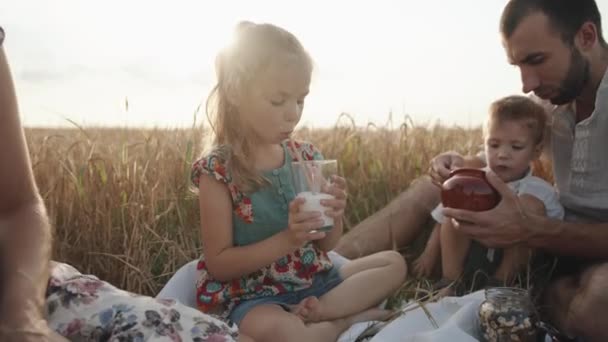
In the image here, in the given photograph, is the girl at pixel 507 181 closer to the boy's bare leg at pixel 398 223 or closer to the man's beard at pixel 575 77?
the man's beard at pixel 575 77

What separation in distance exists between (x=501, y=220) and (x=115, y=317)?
5.75ft

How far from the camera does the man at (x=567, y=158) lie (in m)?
3.15

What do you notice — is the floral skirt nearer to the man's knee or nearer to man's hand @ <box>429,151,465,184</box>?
the man's knee

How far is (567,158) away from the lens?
3553 millimetres

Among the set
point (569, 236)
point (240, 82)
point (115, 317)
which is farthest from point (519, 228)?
point (115, 317)

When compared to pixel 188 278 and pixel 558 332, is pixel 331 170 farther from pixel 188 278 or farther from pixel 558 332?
pixel 558 332

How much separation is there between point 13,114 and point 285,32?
1.11 m

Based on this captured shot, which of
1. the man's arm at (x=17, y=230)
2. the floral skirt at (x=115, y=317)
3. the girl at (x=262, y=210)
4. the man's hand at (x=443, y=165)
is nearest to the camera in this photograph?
the man's arm at (x=17, y=230)

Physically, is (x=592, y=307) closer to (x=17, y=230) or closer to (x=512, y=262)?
(x=512, y=262)

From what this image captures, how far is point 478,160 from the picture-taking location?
397 cm

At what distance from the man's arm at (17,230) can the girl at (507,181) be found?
2.03 m

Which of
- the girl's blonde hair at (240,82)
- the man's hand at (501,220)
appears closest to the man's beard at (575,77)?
the man's hand at (501,220)

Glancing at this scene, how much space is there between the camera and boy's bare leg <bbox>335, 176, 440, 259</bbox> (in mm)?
4043

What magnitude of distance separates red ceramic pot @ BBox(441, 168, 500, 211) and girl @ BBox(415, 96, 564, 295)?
0.36 metres
